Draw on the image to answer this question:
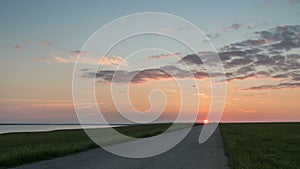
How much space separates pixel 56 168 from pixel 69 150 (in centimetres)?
820

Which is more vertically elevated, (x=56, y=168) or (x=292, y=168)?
(x=56, y=168)

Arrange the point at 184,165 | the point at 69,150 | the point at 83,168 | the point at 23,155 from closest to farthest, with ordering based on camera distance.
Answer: the point at 83,168 < the point at 184,165 < the point at 23,155 < the point at 69,150

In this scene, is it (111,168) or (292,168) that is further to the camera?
(292,168)

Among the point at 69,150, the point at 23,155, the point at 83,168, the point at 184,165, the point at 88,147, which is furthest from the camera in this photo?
the point at 88,147

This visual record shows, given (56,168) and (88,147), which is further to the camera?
(88,147)

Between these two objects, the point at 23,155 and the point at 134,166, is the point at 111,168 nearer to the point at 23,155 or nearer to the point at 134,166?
the point at 134,166

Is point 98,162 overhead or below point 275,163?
overhead

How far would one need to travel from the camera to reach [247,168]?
52.3 ft

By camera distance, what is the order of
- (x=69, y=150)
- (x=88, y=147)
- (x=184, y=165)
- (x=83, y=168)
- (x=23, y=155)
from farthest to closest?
1. (x=88, y=147)
2. (x=69, y=150)
3. (x=23, y=155)
4. (x=184, y=165)
5. (x=83, y=168)

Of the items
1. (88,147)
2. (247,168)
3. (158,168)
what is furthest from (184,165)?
(88,147)

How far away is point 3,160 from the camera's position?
1778cm

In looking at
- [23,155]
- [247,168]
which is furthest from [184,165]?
[23,155]

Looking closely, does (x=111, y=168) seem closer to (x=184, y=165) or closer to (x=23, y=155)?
(x=184, y=165)

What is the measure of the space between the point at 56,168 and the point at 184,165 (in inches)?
217
